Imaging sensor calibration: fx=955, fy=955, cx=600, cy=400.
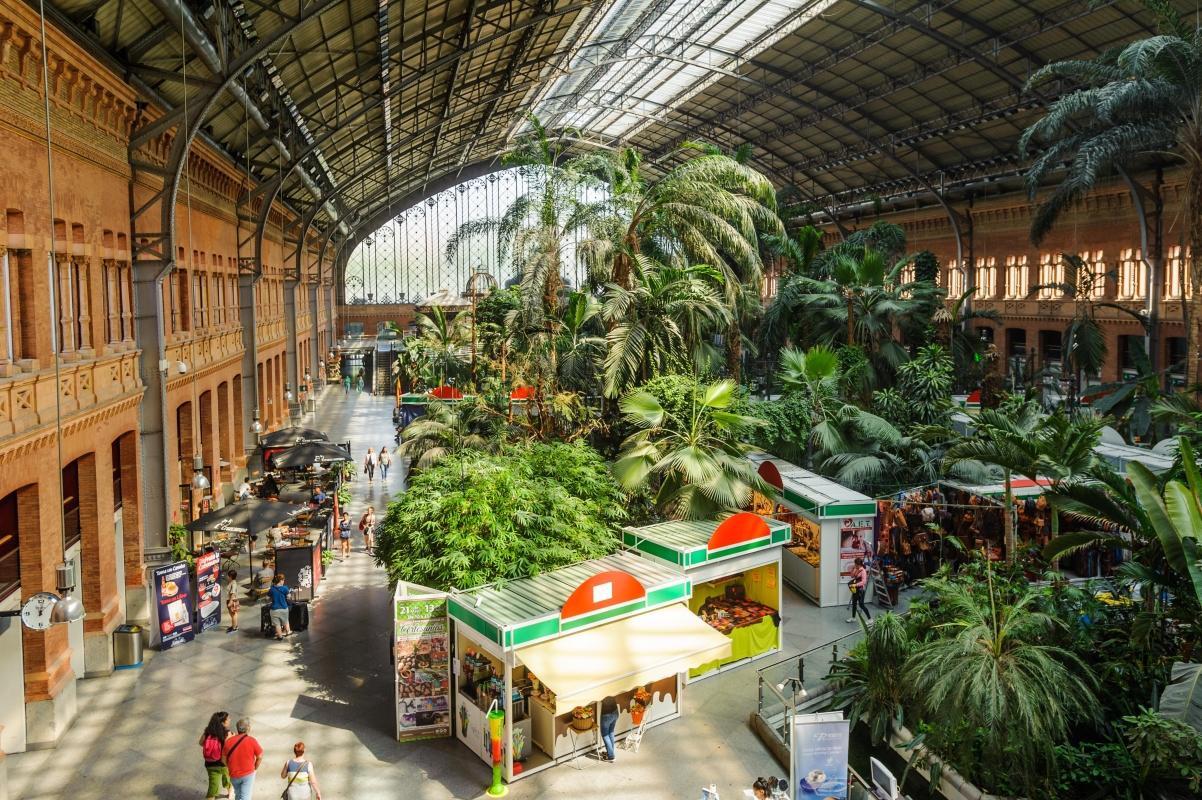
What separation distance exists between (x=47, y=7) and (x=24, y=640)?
7.74m

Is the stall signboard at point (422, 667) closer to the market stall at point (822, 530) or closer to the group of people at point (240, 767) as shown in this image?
the group of people at point (240, 767)

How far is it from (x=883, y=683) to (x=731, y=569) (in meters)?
3.38

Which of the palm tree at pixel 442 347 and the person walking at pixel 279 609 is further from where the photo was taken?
the palm tree at pixel 442 347

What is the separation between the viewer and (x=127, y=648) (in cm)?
1395

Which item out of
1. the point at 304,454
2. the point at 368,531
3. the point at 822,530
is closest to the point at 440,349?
the point at 304,454

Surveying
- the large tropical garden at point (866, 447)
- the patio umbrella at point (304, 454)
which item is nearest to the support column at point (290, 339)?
the large tropical garden at point (866, 447)

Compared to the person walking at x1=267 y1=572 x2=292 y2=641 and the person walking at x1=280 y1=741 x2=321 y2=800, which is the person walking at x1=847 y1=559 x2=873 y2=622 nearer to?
the person walking at x1=267 y1=572 x2=292 y2=641

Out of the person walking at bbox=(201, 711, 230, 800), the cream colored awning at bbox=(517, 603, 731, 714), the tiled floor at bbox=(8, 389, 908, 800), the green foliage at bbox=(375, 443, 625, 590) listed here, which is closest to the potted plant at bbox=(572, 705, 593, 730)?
the tiled floor at bbox=(8, 389, 908, 800)

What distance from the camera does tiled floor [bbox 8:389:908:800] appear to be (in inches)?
425

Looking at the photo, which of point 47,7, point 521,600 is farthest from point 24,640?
point 47,7

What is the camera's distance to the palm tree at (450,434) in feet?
59.0

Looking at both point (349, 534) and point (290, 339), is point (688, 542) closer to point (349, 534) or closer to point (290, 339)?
point (349, 534)

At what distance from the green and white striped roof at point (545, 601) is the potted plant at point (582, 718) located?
103cm

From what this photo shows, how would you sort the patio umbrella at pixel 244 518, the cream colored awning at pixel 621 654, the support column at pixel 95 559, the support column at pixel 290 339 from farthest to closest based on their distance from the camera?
the support column at pixel 290 339 < the patio umbrella at pixel 244 518 < the support column at pixel 95 559 < the cream colored awning at pixel 621 654
